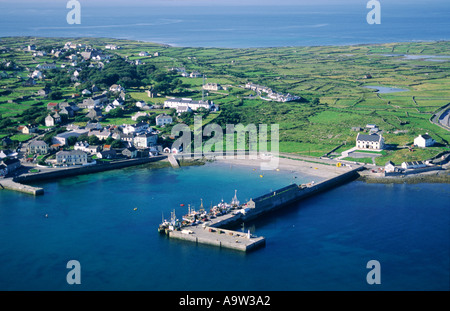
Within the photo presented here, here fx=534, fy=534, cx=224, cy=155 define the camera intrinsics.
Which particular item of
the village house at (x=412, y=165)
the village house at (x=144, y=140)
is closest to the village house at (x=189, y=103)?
the village house at (x=144, y=140)

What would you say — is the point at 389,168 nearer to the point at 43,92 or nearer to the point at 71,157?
the point at 71,157

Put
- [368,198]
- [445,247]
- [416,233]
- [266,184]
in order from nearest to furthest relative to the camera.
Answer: [445,247] → [416,233] → [368,198] → [266,184]

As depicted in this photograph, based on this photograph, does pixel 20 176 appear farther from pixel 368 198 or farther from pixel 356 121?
pixel 356 121

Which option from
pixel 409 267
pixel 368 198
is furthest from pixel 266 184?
pixel 409 267

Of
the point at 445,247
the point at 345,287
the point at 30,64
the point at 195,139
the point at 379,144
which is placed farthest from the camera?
the point at 30,64

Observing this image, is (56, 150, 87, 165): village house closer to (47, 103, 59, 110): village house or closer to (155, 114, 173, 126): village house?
(155, 114, 173, 126): village house

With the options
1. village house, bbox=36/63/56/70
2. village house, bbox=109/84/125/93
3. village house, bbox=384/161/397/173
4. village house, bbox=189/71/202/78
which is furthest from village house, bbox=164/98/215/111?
village house, bbox=36/63/56/70
